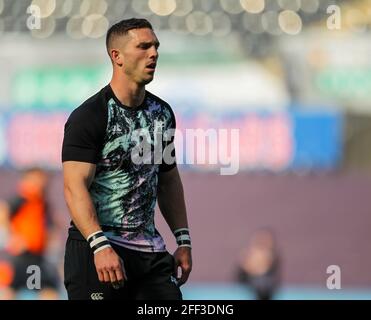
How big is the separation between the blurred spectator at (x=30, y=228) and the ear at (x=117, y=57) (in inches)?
239

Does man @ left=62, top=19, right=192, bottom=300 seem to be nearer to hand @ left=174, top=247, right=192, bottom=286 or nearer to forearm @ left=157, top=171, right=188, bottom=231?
hand @ left=174, top=247, right=192, bottom=286

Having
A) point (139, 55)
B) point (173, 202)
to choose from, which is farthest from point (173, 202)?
point (139, 55)

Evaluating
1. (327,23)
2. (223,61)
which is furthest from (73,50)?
(327,23)

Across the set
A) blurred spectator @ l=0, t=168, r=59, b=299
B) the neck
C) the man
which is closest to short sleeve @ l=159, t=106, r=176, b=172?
the man

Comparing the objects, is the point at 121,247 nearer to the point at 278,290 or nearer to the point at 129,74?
the point at 129,74

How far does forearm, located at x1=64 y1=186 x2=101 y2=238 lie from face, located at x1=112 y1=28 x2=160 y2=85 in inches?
24.2

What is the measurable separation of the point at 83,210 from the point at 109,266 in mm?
286

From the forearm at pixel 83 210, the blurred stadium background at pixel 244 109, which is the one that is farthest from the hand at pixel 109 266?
the blurred stadium background at pixel 244 109

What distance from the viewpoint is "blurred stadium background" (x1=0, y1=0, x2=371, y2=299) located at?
603 inches

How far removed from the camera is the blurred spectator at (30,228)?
1132cm

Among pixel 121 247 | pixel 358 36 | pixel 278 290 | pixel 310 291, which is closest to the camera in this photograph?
pixel 121 247
